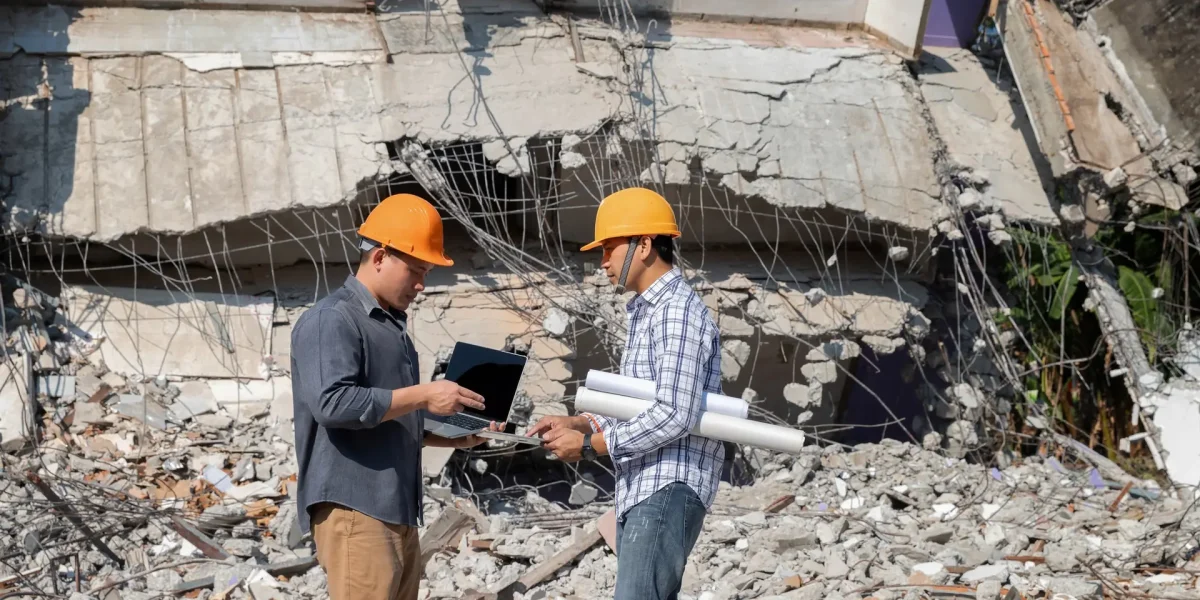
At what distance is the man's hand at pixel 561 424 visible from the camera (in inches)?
124

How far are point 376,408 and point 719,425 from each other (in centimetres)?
95

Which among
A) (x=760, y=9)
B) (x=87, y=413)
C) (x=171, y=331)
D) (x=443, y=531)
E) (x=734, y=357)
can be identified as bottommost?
(x=443, y=531)

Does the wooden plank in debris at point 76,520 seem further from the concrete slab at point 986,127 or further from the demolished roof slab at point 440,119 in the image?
the concrete slab at point 986,127

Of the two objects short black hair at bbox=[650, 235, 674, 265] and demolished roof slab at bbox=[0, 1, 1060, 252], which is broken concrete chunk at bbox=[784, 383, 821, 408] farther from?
short black hair at bbox=[650, 235, 674, 265]

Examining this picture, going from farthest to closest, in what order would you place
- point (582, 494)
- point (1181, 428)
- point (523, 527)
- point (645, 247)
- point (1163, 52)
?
point (1163, 52)
point (1181, 428)
point (582, 494)
point (523, 527)
point (645, 247)

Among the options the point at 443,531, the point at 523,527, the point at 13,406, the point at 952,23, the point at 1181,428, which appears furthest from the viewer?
the point at 952,23

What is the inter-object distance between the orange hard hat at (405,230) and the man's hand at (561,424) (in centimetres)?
58

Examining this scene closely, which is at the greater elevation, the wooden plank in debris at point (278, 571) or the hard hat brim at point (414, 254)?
the hard hat brim at point (414, 254)

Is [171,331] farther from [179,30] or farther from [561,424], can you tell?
[561,424]

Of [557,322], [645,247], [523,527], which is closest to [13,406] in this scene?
[523,527]

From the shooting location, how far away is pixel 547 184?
6969mm

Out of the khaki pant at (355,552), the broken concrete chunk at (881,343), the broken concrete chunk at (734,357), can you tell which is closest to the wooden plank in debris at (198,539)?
the khaki pant at (355,552)

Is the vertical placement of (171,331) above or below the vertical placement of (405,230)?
below

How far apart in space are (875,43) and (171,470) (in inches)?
228
